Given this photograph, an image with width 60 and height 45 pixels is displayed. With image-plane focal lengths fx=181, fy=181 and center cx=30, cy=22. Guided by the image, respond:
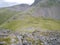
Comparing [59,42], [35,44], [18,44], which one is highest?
[18,44]

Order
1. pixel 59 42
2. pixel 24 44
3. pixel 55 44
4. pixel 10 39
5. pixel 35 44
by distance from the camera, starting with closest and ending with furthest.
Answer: pixel 10 39
pixel 24 44
pixel 35 44
pixel 55 44
pixel 59 42

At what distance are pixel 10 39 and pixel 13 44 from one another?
11.8 ft

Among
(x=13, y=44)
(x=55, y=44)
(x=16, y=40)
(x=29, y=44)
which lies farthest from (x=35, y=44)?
(x=55, y=44)

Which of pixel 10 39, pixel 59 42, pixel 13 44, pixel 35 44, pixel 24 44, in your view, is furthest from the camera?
pixel 59 42

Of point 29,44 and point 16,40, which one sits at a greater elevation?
point 16,40

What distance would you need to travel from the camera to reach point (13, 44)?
45.3 m

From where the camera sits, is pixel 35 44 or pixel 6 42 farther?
pixel 35 44

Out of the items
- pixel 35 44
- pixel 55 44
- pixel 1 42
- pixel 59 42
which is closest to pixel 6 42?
pixel 1 42

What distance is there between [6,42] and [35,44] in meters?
16.2

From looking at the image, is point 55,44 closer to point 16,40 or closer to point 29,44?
point 29,44

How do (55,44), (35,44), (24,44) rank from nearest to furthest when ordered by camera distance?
(24,44) → (35,44) → (55,44)

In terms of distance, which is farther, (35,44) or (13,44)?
(35,44)

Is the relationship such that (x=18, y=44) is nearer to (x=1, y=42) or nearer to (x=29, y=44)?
(x=1, y=42)

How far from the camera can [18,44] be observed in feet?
157
